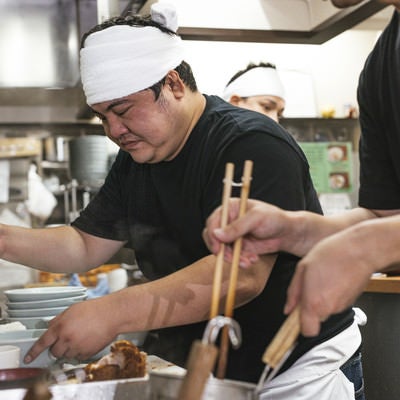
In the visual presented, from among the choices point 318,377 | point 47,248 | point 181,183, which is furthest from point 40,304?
point 318,377

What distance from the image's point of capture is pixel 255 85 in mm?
3410

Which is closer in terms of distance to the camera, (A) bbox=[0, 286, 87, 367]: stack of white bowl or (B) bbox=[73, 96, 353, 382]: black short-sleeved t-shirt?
(B) bbox=[73, 96, 353, 382]: black short-sleeved t-shirt

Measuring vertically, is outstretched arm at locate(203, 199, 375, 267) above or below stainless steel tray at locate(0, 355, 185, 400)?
above

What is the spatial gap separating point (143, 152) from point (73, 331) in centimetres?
56

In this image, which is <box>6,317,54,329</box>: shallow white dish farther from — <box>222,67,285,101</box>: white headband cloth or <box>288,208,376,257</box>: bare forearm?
<box>222,67,285,101</box>: white headband cloth

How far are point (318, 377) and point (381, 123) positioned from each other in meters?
0.61

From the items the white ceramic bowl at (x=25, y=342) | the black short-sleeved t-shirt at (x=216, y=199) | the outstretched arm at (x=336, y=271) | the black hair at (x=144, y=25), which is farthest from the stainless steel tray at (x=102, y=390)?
the black hair at (x=144, y=25)

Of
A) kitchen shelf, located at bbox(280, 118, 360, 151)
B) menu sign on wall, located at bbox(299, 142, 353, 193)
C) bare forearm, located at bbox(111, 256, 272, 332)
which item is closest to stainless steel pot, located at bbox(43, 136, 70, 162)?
kitchen shelf, located at bbox(280, 118, 360, 151)

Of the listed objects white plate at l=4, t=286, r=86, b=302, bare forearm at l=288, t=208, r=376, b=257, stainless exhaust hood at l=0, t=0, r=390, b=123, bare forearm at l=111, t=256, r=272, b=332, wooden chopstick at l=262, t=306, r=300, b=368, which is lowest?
white plate at l=4, t=286, r=86, b=302

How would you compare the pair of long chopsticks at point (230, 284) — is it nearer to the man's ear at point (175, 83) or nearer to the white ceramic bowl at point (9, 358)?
the white ceramic bowl at point (9, 358)

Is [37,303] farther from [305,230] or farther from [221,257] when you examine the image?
[221,257]

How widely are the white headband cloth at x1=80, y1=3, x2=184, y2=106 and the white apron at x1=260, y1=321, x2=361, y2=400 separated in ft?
2.45

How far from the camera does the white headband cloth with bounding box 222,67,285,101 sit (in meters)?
3.40

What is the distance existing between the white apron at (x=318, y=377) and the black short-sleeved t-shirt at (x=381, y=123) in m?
0.35
